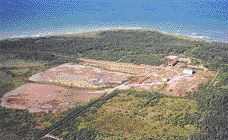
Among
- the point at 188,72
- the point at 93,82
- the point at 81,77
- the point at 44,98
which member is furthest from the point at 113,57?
the point at 44,98

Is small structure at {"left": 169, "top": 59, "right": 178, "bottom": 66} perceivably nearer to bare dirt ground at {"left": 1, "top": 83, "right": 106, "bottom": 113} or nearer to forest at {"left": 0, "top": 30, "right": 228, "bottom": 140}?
forest at {"left": 0, "top": 30, "right": 228, "bottom": 140}

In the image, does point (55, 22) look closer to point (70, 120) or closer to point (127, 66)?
point (127, 66)

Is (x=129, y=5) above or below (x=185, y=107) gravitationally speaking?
above

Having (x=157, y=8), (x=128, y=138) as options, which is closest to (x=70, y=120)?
(x=128, y=138)

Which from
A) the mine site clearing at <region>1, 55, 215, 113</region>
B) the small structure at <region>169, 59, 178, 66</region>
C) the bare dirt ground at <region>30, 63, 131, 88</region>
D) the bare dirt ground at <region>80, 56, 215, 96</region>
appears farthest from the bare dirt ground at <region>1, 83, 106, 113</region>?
the small structure at <region>169, 59, 178, 66</region>

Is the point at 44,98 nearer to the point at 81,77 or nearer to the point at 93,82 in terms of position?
the point at 93,82

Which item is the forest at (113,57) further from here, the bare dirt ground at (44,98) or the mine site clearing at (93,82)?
the mine site clearing at (93,82)
